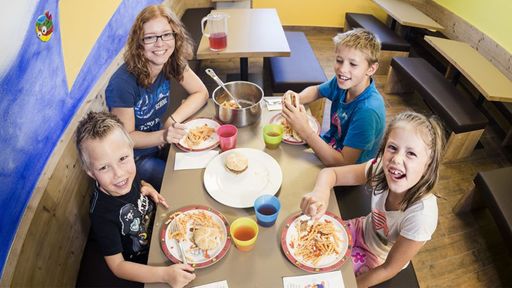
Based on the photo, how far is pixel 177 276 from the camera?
39.8 inches

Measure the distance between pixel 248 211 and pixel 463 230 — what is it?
187 centimetres

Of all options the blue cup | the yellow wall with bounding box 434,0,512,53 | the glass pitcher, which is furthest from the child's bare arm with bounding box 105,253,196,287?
the yellow wall with bounding box 434,0,512,53

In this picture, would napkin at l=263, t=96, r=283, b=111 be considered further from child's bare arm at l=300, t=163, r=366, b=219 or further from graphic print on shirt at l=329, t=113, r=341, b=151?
child's bare arm at l=300, t=163, r=366, b=219

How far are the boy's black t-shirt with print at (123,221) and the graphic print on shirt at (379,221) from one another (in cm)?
99

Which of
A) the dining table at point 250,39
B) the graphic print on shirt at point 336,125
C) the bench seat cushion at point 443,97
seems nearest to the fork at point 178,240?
the graphic print on shirt at point 336,125

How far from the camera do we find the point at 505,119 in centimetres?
315

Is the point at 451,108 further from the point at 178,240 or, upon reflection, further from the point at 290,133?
the point at 178,240

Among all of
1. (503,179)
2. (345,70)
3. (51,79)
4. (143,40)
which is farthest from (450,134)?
(51,79)

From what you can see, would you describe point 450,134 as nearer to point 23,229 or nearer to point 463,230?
point 463,230

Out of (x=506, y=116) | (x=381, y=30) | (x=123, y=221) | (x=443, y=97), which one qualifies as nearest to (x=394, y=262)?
(x=123, y=221)

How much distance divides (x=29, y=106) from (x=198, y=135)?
71 cm

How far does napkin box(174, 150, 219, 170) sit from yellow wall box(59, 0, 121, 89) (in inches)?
26.5

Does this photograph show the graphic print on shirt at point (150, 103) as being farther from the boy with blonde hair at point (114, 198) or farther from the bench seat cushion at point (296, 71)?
the bench seat cushion at point (296, 71)

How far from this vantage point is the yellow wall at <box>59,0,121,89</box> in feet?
5.08
